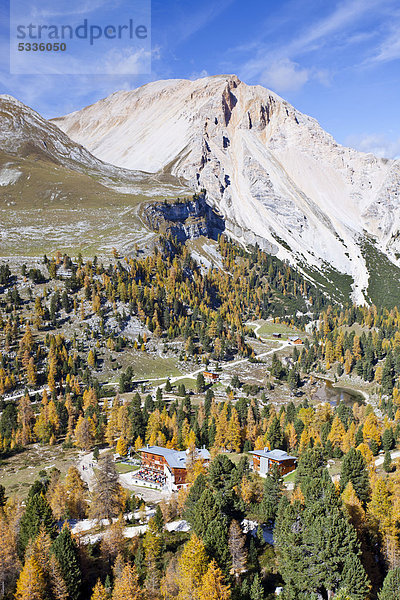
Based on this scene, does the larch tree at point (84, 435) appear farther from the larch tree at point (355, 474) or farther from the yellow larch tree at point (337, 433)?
the larch tree at point (355, 474)

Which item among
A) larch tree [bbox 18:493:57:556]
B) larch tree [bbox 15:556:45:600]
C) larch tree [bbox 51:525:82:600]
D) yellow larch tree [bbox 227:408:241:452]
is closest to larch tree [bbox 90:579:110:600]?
larch tree [bbox 51:525:82:600]

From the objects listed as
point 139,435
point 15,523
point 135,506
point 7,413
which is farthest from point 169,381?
point 15,523

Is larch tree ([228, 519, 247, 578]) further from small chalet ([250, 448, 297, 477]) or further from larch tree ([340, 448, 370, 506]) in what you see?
small chalet ([250, 448, 297, 477])

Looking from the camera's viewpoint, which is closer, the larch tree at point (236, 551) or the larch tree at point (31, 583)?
the larch tree at point (31, 583)

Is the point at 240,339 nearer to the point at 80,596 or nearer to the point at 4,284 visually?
the point at 4,284

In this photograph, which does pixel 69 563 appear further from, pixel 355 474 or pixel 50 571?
pixel 355 474

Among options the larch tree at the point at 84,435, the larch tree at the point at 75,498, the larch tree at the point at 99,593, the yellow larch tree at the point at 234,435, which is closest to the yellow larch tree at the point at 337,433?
the yellow larch tree at the point at 234,435
